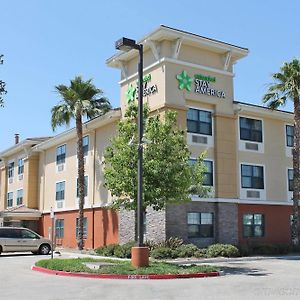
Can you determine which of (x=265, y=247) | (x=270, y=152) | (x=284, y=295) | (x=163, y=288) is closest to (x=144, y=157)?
(x=163, y=288)

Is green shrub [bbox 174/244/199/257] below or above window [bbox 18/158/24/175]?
below

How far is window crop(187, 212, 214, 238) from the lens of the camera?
28.6 meters

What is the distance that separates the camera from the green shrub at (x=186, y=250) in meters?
25.3

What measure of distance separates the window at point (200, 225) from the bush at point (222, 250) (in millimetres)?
1776

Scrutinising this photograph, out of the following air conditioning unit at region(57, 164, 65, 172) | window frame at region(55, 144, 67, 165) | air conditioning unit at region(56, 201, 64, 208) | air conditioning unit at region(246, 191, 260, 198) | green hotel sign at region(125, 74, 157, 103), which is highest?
green hotel sign at region(125, 74, 157, 103)

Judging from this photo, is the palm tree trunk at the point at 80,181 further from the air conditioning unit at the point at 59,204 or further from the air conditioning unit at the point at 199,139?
the air conditioning unit at the point at 199,139

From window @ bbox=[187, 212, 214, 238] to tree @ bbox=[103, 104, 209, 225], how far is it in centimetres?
666

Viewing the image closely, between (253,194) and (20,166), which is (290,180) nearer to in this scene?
(253,194)

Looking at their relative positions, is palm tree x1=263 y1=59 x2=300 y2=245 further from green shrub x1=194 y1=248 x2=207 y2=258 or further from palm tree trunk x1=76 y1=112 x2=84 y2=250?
palm tree trunk x1=76 y1=112 x2=84 y2=250

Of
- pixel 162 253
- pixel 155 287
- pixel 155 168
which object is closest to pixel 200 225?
pixel 162 253

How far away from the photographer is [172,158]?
68.2 feet

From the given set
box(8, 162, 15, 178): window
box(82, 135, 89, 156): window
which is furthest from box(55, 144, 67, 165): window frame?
Answer: box(8, 162, 15, 178): window

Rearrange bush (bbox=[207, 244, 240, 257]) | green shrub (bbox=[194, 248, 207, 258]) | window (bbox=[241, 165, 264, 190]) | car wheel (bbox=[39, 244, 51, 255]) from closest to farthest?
green shrub (bbox=[194, 248, 207, 258]) < bush (bbox=[207, 244, 240, 257]) < car wheel (bbox=[39, 244, 51, 255]) < window (bbox=[241, 165, 264, 190])

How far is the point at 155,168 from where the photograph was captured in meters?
20.3
